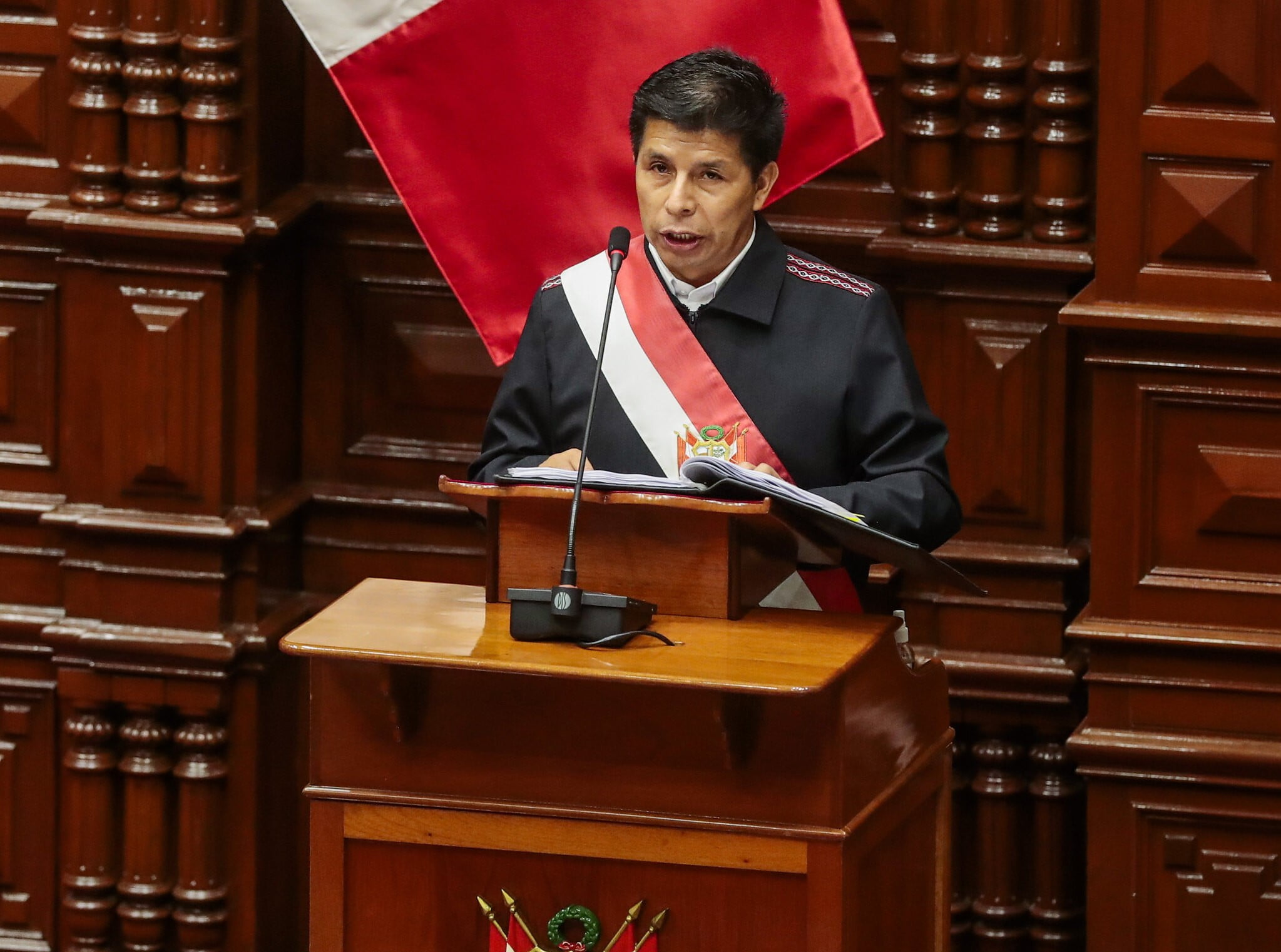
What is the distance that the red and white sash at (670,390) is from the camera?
2852 millimetres

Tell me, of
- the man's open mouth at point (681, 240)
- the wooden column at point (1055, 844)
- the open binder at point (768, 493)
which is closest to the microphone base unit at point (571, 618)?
the open binder at point (768, 493)

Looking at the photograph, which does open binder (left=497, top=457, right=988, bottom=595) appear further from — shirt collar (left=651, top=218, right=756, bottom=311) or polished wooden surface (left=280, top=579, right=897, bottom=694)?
shirt collar (left=651, top=218, right=756, bottom=311)

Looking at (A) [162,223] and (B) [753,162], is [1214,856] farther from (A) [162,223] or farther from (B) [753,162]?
(A) [162,223]

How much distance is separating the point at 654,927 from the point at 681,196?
97 cm

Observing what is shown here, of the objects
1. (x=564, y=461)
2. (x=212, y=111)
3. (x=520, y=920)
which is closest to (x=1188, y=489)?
(x=564, y=461)

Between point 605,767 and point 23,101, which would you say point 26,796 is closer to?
point 23,101

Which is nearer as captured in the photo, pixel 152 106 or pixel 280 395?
pixel 152 106

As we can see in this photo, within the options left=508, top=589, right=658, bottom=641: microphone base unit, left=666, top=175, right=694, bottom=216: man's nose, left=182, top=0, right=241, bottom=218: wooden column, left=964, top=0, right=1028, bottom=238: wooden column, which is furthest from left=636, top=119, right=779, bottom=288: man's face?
left=182, top=0, right=241, bottom=218: wooden column

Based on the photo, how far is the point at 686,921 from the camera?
2355mm

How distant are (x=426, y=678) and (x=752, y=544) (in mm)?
408

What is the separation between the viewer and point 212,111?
3.59 m

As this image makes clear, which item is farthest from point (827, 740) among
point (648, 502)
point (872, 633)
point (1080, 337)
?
point (1080, 337)

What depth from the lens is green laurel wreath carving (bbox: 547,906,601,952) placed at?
2.37m

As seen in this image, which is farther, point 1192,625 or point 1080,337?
point 1080,337
